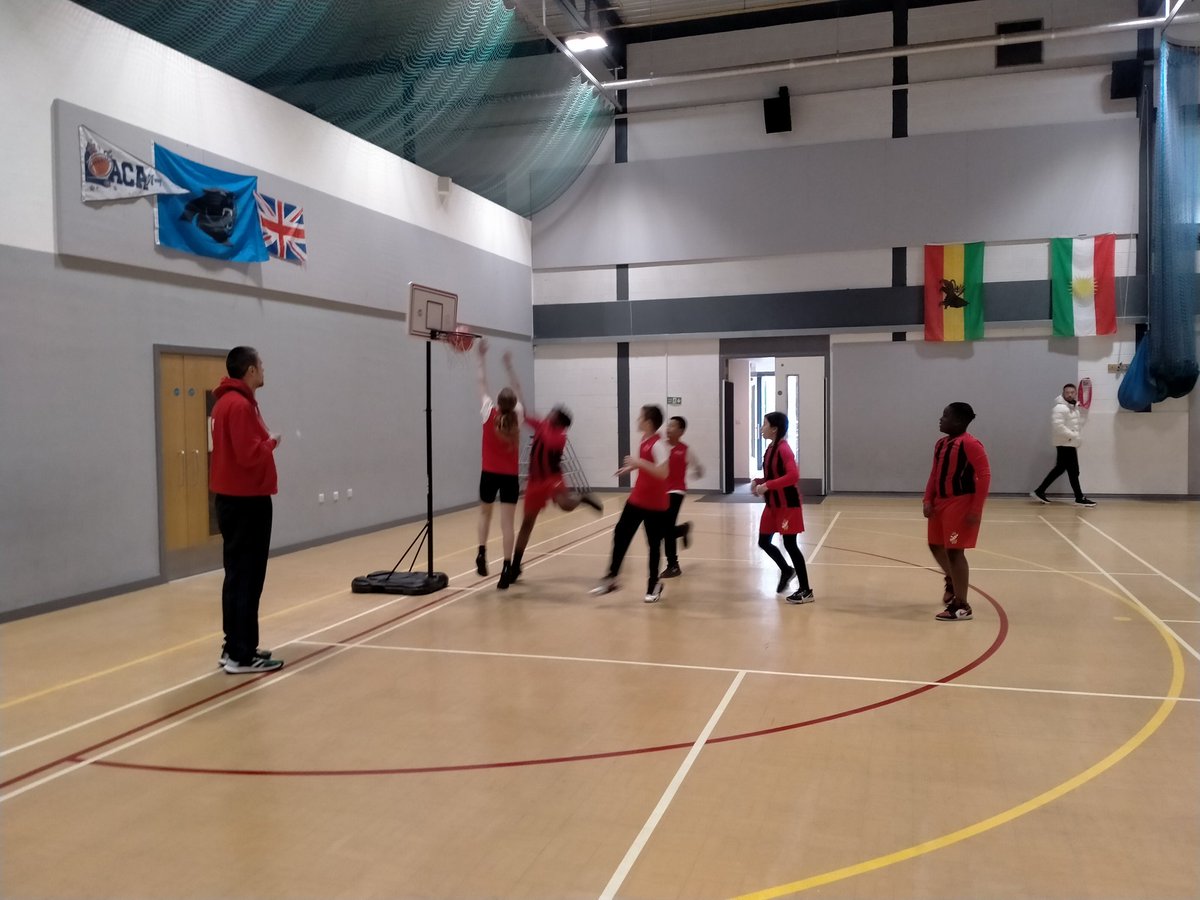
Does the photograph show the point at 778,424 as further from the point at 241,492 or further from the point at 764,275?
the point at 764,275

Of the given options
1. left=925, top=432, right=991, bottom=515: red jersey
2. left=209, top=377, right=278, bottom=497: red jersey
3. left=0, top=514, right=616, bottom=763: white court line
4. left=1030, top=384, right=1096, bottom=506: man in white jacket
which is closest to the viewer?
left=0, top=514, right=616, bottom=763: white court line

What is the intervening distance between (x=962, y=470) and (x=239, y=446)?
4695 millimetres

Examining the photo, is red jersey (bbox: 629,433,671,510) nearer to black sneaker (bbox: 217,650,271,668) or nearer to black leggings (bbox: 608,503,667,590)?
black leggings (bbox: 608,503,667,590)

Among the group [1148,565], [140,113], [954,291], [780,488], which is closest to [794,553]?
[780,488]

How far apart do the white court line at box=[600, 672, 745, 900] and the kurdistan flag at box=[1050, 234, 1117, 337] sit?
39.3ft

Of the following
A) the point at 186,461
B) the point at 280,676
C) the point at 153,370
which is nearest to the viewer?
the point at 280,676

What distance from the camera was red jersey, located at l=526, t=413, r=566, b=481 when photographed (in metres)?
7.26

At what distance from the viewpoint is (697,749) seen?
4.08 m

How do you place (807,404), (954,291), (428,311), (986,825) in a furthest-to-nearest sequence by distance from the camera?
(807,404), (954,291), (428,311), (986,825)

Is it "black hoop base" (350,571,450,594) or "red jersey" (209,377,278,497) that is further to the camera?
"black hoop base" (350,571,450,594)

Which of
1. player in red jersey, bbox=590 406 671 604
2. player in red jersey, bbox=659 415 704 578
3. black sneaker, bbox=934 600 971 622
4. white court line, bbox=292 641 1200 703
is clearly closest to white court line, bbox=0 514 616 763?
white court line, bbox=292 641 1200 703

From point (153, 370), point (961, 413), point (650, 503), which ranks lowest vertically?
point (650, 503)

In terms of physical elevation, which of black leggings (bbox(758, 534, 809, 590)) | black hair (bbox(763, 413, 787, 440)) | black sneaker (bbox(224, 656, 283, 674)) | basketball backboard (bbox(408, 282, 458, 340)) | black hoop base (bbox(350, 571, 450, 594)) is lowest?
black sneaker (bbox(224, 656, 283, 674))

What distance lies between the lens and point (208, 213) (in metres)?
8.65
